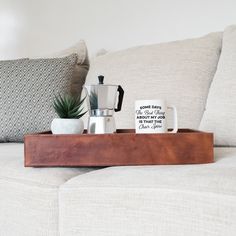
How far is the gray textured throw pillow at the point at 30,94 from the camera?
159cm

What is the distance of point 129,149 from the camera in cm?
89

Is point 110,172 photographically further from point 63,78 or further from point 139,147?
point 63,78

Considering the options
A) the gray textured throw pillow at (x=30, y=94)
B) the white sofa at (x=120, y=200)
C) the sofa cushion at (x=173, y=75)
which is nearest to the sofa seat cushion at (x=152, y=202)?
the white sofa at (x=120, y=200)

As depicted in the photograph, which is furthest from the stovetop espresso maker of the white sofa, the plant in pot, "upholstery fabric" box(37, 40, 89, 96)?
"upholstery fabric" box(37, 40, 89, 96)

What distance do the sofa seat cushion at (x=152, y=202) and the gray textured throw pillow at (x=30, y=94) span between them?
81 cm

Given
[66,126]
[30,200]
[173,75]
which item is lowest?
[30,200]

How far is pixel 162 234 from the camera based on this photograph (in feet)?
2.21

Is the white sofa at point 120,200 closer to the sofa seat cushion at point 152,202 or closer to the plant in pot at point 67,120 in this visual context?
the sofa seat cushion at point 152,202

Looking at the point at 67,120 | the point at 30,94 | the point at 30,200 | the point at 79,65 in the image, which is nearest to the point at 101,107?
the point at 67,120

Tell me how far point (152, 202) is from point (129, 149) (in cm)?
21

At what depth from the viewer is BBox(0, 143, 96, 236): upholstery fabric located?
816 millimetres

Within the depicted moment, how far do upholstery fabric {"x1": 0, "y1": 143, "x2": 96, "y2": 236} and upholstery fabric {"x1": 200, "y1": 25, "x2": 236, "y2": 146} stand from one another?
50 centimetres

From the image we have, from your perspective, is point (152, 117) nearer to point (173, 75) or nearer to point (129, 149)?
point (129, 149)

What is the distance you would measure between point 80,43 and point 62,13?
0.44 meters
